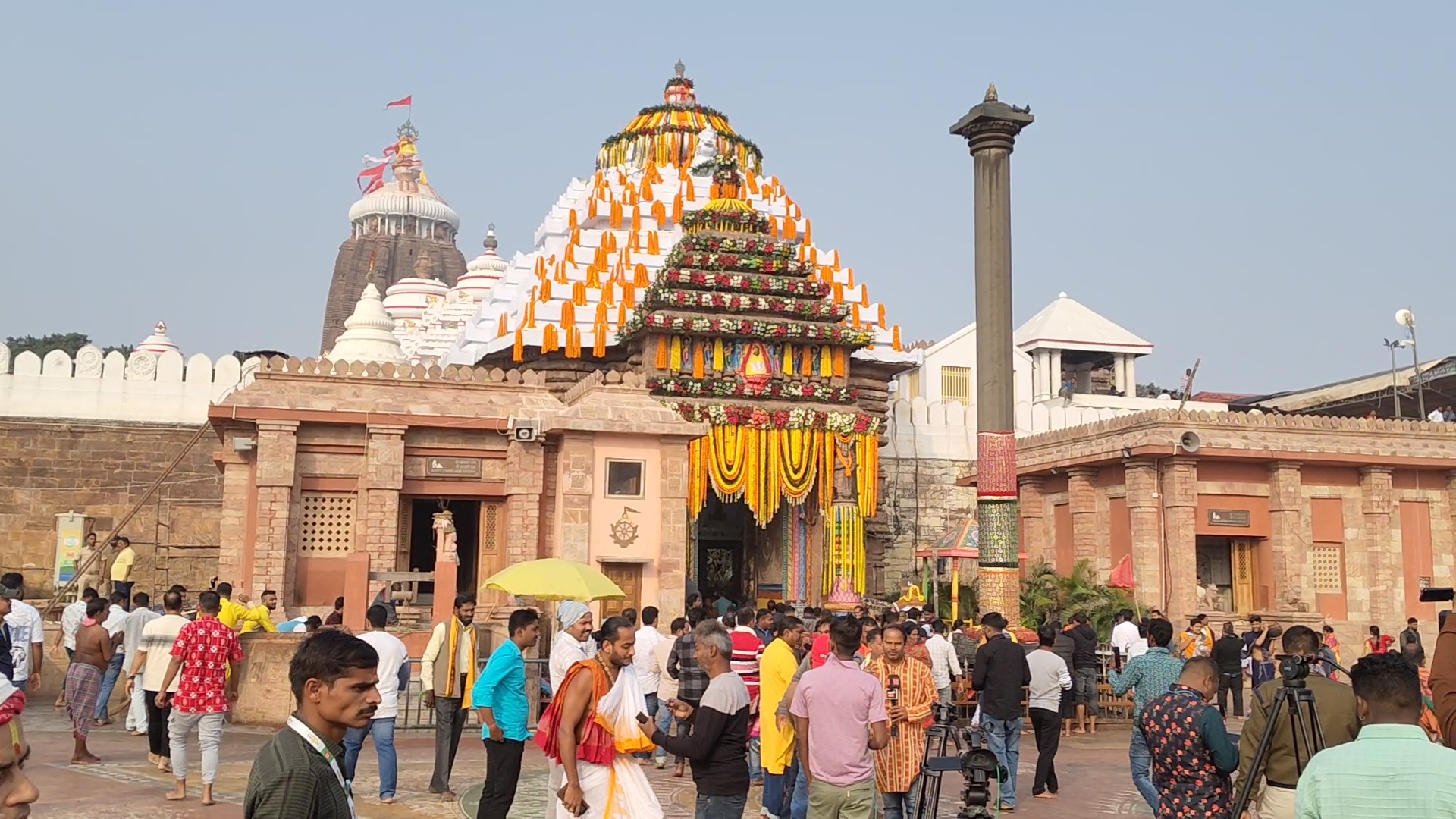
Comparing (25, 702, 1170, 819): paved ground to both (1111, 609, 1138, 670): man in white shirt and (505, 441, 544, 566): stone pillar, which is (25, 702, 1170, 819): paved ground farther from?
(505, 441, 544, 566): stone pillar

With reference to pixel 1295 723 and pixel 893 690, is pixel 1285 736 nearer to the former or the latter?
pixel 1295 723

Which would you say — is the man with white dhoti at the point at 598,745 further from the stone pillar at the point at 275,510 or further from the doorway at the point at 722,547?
the doorway at the point at 722,547

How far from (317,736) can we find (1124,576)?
21.0 meters

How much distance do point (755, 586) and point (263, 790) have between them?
23.3 meters

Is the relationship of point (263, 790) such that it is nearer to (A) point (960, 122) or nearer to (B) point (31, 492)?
(A) point (960, 122)

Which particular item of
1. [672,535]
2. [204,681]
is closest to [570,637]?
[204,681]

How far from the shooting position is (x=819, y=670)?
6.68 m

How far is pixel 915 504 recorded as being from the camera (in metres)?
32.0

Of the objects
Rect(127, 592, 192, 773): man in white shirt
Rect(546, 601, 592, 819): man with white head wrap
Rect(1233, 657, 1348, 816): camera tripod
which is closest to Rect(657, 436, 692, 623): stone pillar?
Rect(127, 592, 192, 773): man in white shirt

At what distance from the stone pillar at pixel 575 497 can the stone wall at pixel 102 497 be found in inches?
501

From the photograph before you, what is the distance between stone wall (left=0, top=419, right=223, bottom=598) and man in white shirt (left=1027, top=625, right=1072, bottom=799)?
22.9 m

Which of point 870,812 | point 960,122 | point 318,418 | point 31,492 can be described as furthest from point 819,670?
point 31,492

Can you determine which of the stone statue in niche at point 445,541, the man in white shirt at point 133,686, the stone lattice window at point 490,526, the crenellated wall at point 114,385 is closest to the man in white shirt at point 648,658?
the man in white shirt at point 133,686

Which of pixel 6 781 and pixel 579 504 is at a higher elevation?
pixel 579 504
